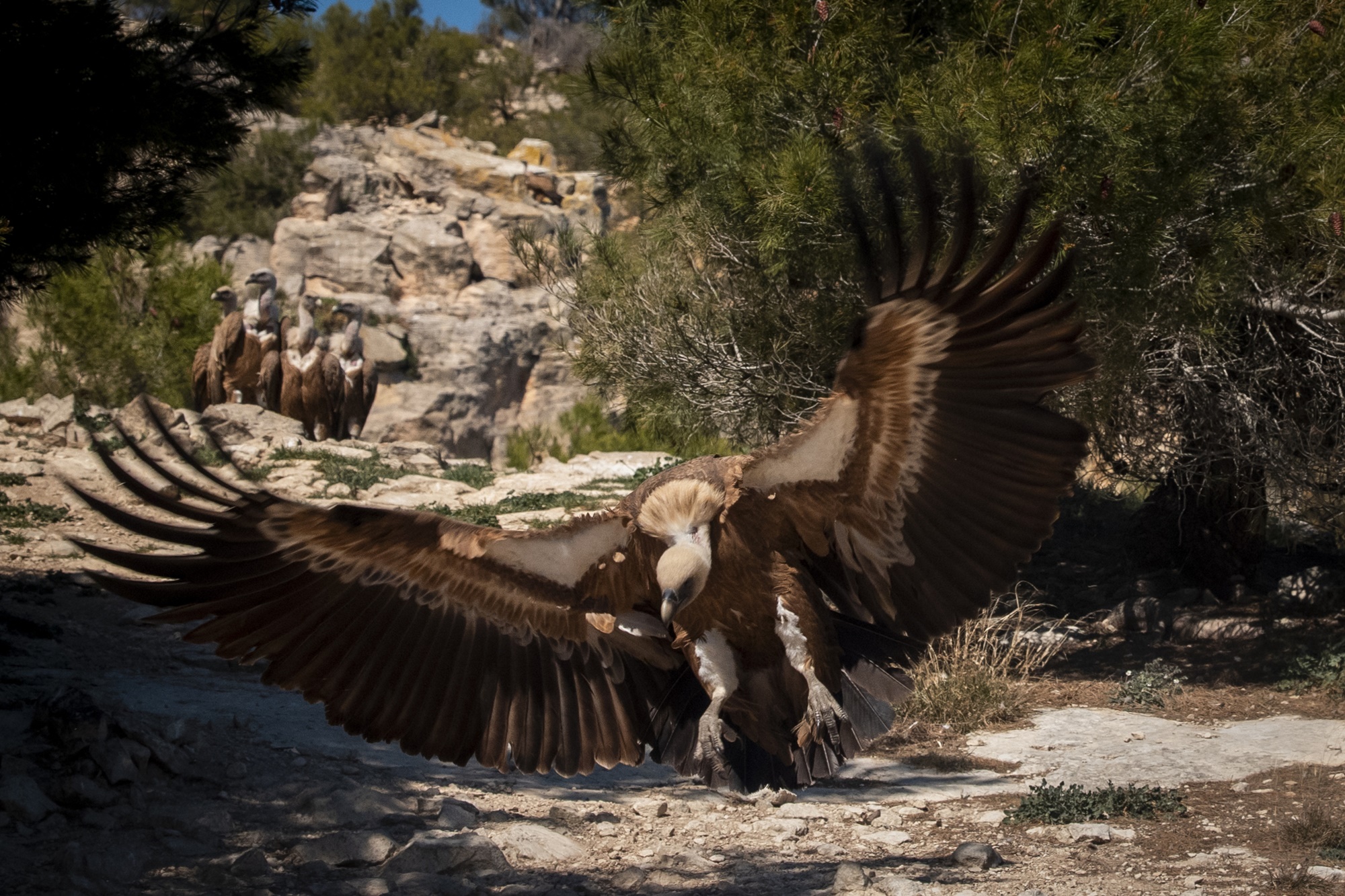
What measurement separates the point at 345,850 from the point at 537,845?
2.32ft

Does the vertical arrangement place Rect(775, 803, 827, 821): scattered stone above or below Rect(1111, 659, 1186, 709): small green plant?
below

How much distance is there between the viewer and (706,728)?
10.9 feet

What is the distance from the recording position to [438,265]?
21375 millimetres

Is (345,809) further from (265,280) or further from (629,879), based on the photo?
(265,280)

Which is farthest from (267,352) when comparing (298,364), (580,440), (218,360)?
(580,440)

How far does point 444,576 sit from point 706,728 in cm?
99

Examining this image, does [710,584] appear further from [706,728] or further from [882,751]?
[882,751]

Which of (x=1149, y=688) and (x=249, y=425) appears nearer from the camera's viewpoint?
(x=1149, y=688)

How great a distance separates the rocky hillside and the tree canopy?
1176 centimetres

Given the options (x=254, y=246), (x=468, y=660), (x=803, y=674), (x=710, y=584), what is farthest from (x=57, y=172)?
(x=254, y=246)

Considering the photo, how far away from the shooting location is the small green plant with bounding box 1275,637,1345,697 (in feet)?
21.6

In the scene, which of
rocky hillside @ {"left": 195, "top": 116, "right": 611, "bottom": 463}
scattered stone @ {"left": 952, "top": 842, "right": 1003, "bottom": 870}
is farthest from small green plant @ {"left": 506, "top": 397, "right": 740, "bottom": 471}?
scattered stone @ {"left": 952, "top": 842, "right": 1003, "bottom": 870}

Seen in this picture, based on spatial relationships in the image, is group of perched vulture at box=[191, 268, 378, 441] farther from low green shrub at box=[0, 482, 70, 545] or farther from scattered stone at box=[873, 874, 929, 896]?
scattered stone at box=[873, 874, 929, 896]

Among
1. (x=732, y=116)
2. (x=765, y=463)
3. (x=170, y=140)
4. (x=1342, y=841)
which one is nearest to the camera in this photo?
(x=765, y=463)
